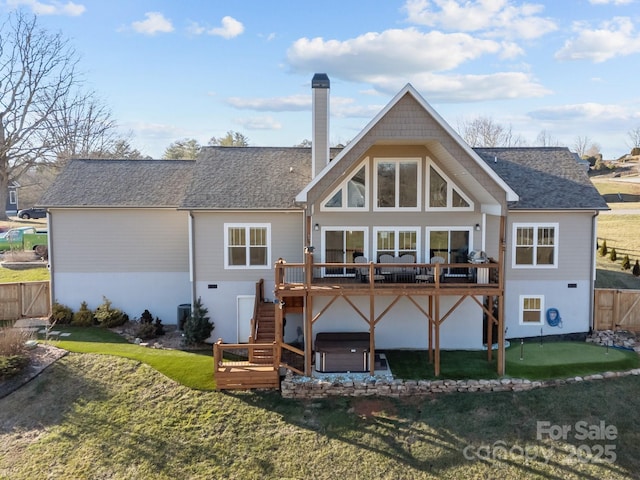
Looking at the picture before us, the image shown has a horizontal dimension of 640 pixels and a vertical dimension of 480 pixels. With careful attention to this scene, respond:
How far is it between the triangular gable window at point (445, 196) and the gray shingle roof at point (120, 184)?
955 centimetres

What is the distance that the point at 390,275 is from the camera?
1458cm

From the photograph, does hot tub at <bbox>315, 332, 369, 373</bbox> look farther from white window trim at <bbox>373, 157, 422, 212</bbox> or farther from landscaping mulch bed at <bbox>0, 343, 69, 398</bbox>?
landscaping mulch bed at <bbox>0, 343, 69, 398</bbox>

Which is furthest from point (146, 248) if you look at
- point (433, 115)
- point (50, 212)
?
point (433, 115)

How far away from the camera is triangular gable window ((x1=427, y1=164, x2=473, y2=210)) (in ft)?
50.2

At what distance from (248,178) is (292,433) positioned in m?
9.76

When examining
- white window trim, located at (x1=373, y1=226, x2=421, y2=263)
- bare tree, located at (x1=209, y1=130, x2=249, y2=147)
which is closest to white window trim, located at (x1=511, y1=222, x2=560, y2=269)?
white window trim, located at (x1=373, y1=226, x2=421, y2=263)

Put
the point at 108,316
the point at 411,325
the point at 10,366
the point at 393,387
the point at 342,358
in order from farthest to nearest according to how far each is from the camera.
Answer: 1. the point at 108,316
2. the point at 411,325
3. the point at 342,358
4. the point at 10,366
5. the point at 393,387

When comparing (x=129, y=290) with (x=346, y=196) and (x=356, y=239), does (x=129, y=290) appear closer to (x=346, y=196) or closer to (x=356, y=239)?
(x=356, y=239)

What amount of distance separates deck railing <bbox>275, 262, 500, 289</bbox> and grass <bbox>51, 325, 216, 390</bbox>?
11.8 feet

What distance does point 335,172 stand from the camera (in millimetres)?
13344

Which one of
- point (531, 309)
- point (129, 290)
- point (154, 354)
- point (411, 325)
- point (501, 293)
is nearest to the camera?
point (501, 293)

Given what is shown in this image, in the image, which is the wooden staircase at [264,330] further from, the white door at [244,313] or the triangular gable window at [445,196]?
the triangular gable window at [445,196]

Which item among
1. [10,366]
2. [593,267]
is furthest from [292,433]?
[593,267]

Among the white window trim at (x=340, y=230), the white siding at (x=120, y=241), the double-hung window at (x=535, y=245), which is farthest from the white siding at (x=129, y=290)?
the double-hung window at (x=535, y=245)
